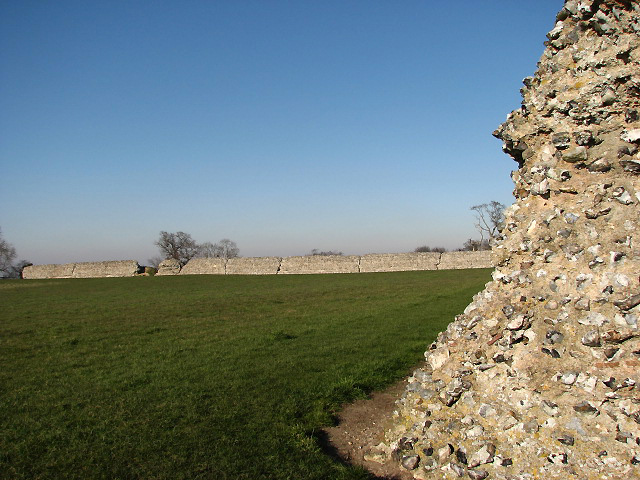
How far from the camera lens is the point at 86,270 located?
56469 mm

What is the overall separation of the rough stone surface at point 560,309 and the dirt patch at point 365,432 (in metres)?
0.19

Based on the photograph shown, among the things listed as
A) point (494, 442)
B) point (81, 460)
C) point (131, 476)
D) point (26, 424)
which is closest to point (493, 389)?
point (494, 442)

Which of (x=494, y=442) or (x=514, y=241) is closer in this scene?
(x=494, y=442)

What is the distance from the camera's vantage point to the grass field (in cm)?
440

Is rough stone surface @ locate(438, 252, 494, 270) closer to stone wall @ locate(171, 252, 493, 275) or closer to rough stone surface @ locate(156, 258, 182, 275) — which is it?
stone wall @ locate(171, 252, 493, 275)

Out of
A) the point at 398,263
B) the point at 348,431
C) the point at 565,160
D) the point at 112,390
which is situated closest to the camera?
the point at 565,160

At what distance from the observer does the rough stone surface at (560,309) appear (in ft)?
11.3

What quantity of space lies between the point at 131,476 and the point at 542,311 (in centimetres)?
408

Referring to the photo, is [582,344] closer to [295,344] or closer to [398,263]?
[295,344]

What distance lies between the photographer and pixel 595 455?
10.7 ft

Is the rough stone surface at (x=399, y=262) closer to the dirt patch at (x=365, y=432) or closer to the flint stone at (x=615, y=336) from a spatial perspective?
the dirt patch at (x=365, y=432)

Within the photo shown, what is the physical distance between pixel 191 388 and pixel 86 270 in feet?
187

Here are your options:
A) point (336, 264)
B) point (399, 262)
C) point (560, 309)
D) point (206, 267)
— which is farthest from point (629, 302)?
point (206, 267)

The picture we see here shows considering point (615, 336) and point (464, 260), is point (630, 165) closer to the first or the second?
point (615, 336)
